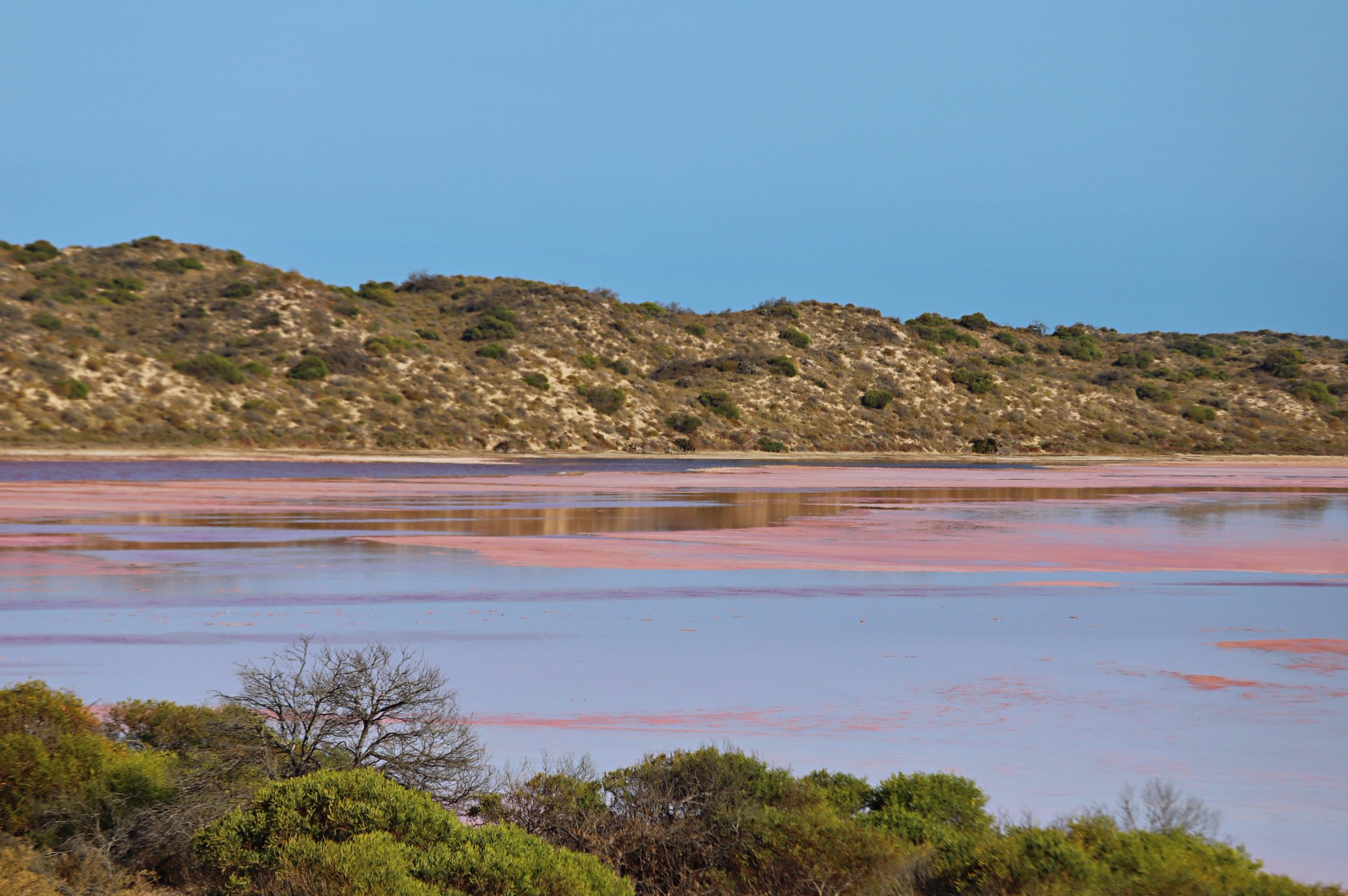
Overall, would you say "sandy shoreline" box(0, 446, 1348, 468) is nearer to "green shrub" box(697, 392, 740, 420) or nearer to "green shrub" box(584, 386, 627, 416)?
"green shrub" box(697, 392, 740, 420)

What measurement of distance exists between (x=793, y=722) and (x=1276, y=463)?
63.9 meters

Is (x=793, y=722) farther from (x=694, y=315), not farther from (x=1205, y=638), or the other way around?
(x=694, y=315)

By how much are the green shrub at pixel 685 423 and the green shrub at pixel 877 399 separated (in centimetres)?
1352

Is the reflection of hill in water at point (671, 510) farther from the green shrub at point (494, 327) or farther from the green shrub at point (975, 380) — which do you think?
the green shrub at point (494, 327)

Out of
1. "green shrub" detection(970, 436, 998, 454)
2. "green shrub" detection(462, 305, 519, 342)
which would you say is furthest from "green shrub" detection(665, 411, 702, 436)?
"green shrub" detection(970, 436, 998, 454)

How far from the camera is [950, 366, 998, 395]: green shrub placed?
275ft

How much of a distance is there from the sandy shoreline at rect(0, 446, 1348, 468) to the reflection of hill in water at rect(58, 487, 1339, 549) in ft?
67.3

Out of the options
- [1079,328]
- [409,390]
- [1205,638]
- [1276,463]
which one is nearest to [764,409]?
[409,390]

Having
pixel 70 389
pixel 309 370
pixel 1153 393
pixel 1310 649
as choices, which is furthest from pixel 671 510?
pixel 1153 393

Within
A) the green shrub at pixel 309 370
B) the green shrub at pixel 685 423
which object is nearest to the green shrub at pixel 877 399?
the green shrub at pixel 685 423

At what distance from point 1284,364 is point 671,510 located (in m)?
83.6

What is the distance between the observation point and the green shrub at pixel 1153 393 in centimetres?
8812

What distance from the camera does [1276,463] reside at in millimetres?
64562

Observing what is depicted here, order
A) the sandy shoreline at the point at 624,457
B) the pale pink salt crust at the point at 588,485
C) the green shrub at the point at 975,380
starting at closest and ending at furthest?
the pale pink salt crust at the point at 588,485 < the sandy shoreline at the point at 624,457 < the green shrub at the point at 975,380
